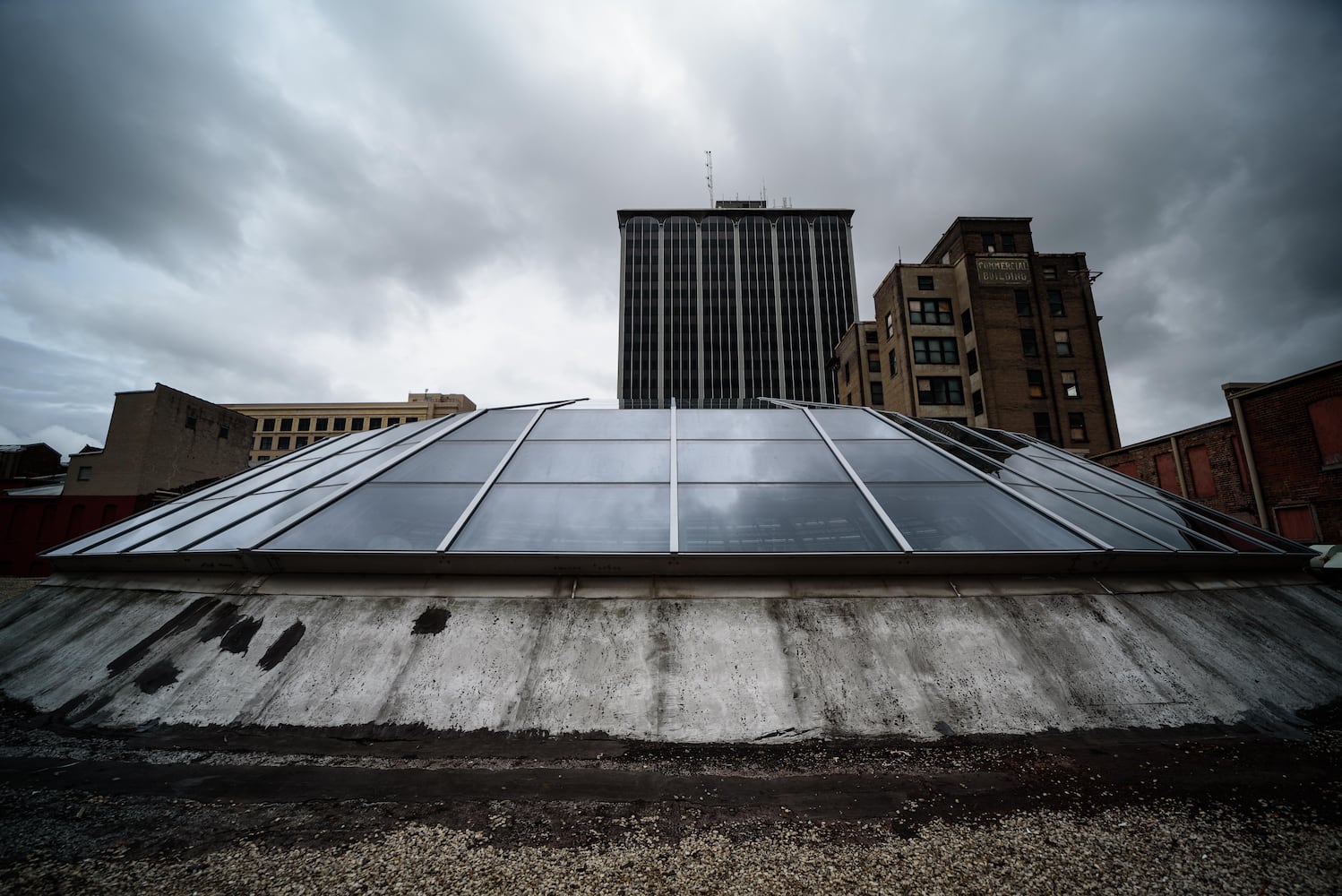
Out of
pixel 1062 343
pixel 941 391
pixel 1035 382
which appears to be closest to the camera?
pixel 1035 382

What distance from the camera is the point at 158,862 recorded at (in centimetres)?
302

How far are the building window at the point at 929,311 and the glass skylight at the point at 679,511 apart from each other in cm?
3206

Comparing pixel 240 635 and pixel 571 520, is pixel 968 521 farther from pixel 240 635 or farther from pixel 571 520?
pixel 240 635

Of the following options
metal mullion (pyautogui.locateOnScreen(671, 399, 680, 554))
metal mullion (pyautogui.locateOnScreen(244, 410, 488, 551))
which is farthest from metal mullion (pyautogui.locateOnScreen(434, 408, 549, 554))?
metal mullion (pyautogui.locateOnScreen(671, 399, 680, 554))

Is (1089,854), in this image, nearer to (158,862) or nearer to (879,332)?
(158,862)

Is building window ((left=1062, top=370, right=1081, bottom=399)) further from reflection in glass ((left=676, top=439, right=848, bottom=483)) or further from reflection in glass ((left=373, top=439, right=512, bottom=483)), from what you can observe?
reflection in glass ((left=373, top=439, right=512, bottom=483))

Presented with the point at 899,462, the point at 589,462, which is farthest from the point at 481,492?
the point at 899,462

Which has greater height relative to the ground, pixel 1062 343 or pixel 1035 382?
pixel 1062 343

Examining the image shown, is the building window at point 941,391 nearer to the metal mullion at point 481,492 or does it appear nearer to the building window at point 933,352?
the building window at point 933,352

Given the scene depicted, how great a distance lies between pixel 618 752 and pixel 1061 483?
8244 mm

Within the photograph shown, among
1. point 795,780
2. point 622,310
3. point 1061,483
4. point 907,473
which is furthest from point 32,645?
point 622,310

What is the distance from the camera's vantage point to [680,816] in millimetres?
3459

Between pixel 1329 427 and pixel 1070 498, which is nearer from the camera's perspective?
pixel 1070 498

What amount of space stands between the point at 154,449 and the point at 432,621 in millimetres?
36722
